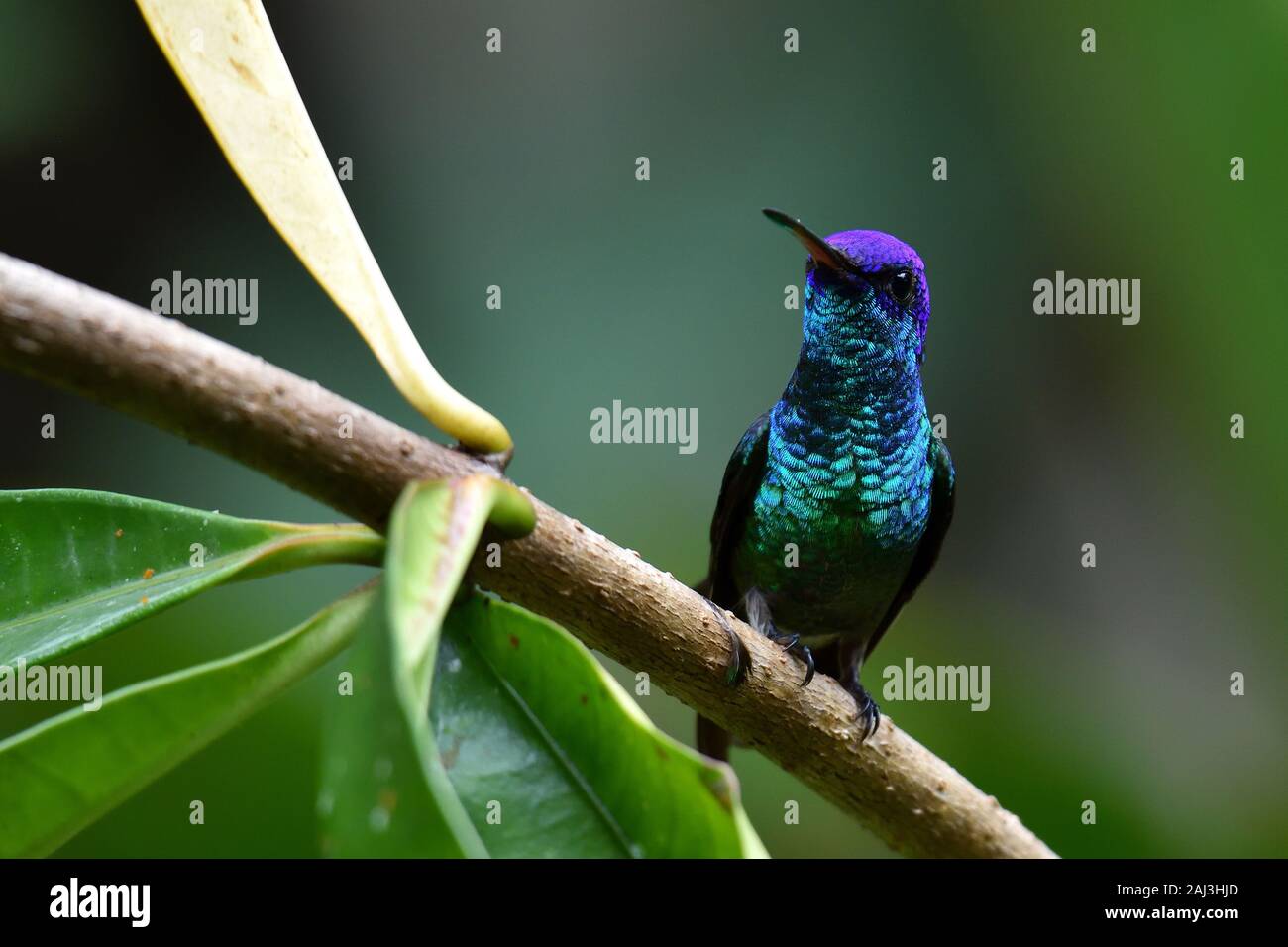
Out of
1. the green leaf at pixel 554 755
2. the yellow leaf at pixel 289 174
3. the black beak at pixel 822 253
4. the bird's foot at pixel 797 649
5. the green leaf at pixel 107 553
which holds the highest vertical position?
the black beak at pixel 822 253

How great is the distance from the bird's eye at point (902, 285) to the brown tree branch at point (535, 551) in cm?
119

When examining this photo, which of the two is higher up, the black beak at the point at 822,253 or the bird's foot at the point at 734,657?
Answer: the black beak at the point at 822,253

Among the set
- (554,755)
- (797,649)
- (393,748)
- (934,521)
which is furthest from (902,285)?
(393,748)

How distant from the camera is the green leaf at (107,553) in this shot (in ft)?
4.12

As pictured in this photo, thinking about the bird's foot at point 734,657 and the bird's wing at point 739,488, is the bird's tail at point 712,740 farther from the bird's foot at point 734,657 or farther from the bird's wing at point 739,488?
the bird's foot at point 734,657

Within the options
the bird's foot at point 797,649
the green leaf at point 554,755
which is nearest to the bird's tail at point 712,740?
the bird's foot at point 797,649

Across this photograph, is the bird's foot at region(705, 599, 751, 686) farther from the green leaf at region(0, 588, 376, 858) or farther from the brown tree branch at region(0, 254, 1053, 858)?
the green leaf at region(0, 588, 376, 858)

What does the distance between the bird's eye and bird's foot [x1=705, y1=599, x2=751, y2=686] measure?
4.59 feet

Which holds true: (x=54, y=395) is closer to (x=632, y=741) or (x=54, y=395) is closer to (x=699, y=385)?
(x=699, y=385)

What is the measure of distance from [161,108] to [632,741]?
3489 millimetres

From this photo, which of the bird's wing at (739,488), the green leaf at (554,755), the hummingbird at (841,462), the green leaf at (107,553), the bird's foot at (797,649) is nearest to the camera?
the green leaf at (554,755)

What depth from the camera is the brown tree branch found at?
3.52ft

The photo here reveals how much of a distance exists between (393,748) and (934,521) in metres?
2.41

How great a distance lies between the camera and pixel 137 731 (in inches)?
45.5
